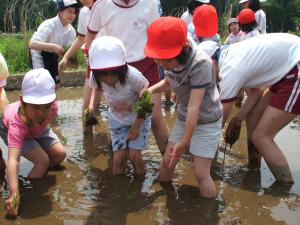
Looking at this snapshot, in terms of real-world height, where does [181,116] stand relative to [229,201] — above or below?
above

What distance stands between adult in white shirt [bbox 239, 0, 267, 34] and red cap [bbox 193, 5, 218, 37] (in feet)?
14.9

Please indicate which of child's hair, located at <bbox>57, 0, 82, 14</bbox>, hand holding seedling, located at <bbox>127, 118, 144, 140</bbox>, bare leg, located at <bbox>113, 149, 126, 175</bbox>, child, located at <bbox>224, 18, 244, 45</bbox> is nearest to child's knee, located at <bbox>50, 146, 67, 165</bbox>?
bare leg, located at <bbox>113, 149, 126, 175</bbox>

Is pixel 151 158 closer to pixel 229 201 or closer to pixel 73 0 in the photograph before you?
pixel 229 201

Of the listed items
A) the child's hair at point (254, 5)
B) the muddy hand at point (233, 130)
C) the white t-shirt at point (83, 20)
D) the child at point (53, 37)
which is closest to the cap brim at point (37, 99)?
the muddy hand at point (233, 130)

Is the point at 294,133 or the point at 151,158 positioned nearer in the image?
the point at 151,158

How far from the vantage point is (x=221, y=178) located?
12.6ft

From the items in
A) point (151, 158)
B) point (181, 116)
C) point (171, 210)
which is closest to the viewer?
point (171, 210)

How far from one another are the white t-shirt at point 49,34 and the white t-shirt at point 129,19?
5.04 feet

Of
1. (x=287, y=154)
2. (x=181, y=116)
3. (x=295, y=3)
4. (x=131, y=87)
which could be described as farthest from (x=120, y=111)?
(x=295, y=3)

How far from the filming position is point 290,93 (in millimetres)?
3508

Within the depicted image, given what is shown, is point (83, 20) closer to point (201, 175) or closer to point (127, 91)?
point (127, 91)

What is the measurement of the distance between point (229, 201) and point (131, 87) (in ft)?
3.91

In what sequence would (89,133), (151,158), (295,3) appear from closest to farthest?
(151,158)
(89,133)
(295,3)

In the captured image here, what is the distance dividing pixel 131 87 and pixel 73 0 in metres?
2.30
